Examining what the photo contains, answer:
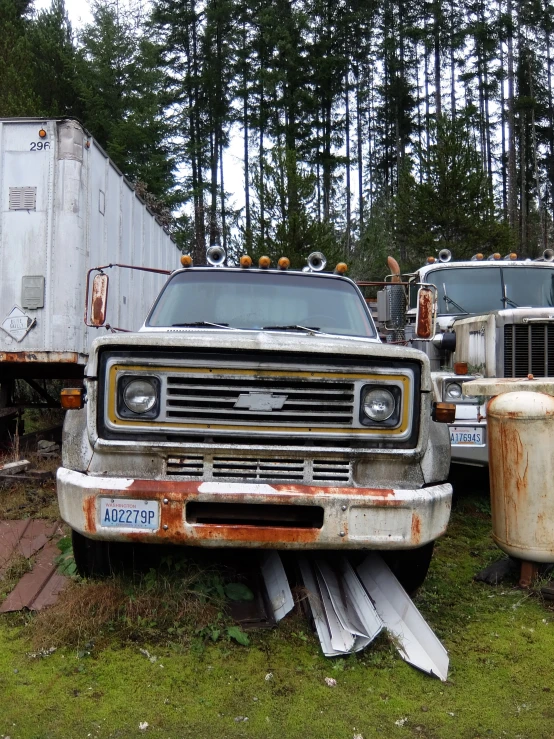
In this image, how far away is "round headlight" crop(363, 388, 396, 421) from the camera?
332cm

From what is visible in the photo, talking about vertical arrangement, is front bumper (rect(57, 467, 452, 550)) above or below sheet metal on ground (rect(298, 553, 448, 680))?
above

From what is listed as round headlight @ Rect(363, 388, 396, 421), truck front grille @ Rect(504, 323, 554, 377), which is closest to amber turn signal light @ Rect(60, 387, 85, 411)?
round headlight @ Rect(363, 388, 396, 421)

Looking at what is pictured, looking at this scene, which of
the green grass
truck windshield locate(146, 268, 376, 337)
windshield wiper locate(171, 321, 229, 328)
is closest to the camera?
the green grass

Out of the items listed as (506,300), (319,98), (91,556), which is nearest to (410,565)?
(91,556)

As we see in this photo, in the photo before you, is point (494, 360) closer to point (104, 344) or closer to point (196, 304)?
point (196, 304)

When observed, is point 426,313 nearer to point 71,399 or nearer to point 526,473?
point 526,473

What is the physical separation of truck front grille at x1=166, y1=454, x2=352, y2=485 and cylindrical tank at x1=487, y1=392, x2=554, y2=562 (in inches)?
51.2

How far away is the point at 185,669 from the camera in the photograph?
120 inches

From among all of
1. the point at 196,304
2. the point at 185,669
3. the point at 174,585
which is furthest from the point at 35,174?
the point at 185,669

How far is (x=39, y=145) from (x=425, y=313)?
426 cm

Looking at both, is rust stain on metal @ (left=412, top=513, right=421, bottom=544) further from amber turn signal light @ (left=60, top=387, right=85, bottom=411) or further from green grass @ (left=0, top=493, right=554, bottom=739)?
amber turn signal light @ (left=60, top=387, right=85, bottom=411)

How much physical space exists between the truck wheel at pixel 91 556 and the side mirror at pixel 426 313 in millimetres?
2491

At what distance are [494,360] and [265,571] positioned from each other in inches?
114

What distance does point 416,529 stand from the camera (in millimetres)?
3215
